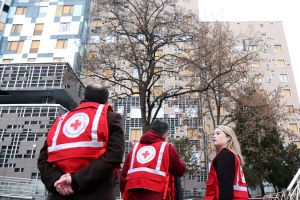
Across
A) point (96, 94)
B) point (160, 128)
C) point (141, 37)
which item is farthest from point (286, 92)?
→ point (96, 94)

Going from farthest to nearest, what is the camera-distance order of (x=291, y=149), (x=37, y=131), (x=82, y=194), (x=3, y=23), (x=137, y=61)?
Result: (x=3, y=23) → (x=37, y=131) → (x=291, y=149) → (x=137, y=61) → (x=82, y=194)

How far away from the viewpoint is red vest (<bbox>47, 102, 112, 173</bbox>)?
2.99 metres

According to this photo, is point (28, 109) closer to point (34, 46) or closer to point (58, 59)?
point (58, 59)

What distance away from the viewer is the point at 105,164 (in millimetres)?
2898

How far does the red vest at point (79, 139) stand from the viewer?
2988mm

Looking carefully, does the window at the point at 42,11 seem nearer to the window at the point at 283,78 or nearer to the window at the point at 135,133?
the window at the point at 135,133

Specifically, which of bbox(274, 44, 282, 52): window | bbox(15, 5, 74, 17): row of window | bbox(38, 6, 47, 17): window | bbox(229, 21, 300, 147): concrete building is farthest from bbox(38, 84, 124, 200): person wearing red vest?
bbox(274, 44, 282, 52): window

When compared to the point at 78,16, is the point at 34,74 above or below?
below

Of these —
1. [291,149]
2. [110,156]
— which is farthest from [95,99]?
[291,149]

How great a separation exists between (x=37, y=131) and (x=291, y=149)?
27975mm

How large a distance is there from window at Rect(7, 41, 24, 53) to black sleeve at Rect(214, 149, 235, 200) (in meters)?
46.8

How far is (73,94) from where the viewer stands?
1741 inches

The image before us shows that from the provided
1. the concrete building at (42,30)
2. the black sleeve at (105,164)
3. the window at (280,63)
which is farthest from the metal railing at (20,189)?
the window at (280,63)

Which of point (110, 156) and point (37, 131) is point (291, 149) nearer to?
point (37, 131)
